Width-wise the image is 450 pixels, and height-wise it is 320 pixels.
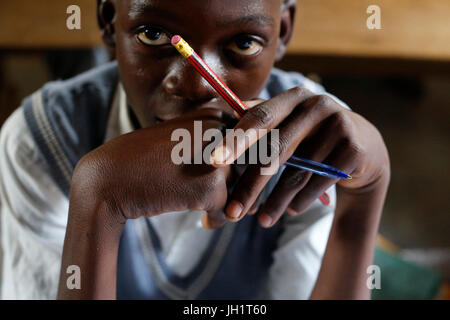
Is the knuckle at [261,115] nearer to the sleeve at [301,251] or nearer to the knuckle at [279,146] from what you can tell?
the knuckle at [279,146]

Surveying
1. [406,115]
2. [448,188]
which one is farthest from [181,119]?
[406,115]

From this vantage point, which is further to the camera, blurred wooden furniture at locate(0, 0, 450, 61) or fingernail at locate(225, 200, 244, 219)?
blurred wooden furniture at locate(0, 0, 450, 61)

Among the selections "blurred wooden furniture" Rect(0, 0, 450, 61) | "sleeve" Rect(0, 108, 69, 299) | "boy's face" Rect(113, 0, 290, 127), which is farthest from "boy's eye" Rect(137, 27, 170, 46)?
"blurred wooden furniture" Rect(0, 0, 450, 61)

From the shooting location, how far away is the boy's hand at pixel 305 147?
365 millimetres

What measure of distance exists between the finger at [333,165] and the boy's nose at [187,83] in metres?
0.12

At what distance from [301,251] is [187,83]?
0.30 meters

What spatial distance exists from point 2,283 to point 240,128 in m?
0.43

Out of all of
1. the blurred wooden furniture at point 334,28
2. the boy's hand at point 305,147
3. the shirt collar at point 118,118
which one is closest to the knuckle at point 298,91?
the boy's hand at point 305,147

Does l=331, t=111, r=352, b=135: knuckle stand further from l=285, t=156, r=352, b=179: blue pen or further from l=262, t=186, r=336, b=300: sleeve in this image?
l=262, t=186, r=336, b=300: sleeve

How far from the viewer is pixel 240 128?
0.35 m

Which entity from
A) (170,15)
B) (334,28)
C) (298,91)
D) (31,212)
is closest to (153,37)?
(170,15)

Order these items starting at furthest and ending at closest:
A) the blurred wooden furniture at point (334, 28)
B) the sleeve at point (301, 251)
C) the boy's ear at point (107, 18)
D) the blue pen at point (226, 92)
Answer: the blurred wooden furniture at point (334, 28) < the sleeve at point (301, 251) < the boy's ear at point (107, 18) < the blue pen at point (226, 92)

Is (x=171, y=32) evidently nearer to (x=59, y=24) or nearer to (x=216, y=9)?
(x=216, y=9)

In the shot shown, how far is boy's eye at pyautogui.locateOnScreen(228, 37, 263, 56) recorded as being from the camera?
38 centimetres
